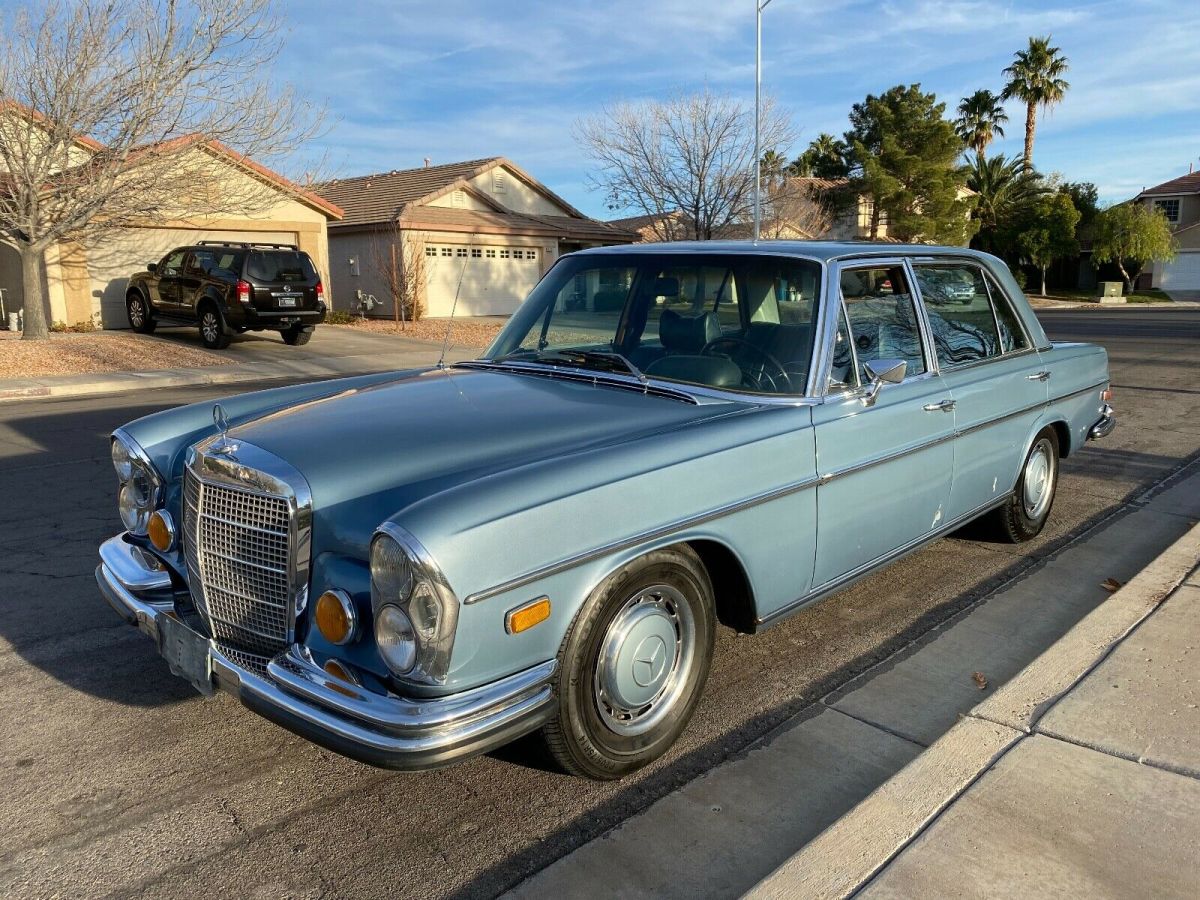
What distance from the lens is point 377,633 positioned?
2.58 metres

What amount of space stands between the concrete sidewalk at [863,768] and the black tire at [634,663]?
0.21m

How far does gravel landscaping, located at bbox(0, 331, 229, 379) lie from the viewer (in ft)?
49.7

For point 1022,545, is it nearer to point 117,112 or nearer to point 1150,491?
point 1150,491

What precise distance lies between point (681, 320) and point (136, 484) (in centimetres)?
228

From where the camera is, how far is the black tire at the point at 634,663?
282 centimetres

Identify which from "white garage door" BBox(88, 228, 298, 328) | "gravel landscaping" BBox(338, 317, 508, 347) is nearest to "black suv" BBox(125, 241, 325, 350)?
"white garage door" BBox(88, 228, 298, 328)

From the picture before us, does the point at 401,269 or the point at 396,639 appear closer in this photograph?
the point at 396,639

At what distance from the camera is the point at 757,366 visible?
3.83 meters

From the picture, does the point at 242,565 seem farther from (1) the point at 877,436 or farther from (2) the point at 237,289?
(2) the point at 237,289

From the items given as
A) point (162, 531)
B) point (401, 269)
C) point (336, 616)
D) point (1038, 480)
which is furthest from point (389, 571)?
point (401, 269)

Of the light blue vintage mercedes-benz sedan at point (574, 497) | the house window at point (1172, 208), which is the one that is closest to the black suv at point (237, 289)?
the light blue vintage mercedes-benz sedan at point (574, 497)

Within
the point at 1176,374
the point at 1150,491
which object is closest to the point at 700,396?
the point at 1150,491

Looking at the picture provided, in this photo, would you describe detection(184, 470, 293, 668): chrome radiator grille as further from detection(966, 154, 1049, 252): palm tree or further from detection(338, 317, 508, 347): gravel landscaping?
detection(966, 154, 1049, 252): palm tree

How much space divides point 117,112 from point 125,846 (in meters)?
16.8
